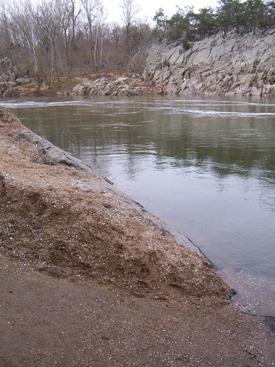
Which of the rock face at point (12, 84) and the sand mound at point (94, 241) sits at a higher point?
the rock face at point (12, 84)

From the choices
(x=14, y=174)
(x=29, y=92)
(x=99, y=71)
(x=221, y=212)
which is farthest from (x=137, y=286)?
(x=99, y=71)

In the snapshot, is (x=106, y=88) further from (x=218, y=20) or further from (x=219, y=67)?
(x=218, y=20)

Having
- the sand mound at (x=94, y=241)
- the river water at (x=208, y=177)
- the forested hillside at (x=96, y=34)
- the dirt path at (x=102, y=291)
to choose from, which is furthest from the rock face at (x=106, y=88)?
the sand mound at (x=94, y=241)

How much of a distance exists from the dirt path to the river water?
66 centimetres

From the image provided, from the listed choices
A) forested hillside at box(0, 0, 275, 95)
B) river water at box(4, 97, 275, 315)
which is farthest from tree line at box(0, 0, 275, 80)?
river water at box(4, 97, 275, 315)

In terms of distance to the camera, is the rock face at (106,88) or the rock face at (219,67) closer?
the rock face at (219,67)

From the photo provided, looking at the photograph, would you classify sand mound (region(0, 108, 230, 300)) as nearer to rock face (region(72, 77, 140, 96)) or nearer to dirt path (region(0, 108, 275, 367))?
dirt path (region(0, 108, 275, 367))

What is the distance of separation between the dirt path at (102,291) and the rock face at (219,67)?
136ft

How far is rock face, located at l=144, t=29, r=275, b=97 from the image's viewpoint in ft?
151

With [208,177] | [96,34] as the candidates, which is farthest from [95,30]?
[208,177]

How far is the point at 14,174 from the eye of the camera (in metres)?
5.70

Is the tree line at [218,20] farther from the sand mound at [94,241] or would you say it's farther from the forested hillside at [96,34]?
the sand mound at [94,241]

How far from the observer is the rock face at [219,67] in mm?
46156

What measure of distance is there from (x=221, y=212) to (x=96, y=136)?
32.2 feet
